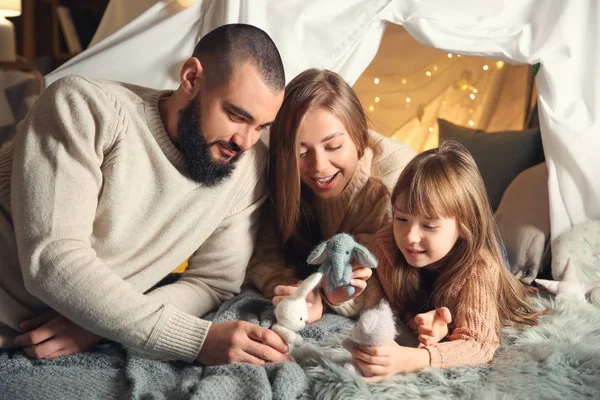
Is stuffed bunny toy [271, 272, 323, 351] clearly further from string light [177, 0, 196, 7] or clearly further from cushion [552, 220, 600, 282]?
string light [177, 0, 196, 7]

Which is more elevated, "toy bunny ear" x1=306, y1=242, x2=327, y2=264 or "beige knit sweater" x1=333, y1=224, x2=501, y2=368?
"toy bunny ear" x1=306, y1=242, x2=327, y2=264

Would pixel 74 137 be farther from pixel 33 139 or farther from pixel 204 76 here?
pixel 204 76

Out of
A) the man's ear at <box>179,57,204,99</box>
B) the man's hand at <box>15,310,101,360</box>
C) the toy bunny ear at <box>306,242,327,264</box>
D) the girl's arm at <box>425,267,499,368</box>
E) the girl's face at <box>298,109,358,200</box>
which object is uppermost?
the man's ear at <box>179,57,204,99</box>

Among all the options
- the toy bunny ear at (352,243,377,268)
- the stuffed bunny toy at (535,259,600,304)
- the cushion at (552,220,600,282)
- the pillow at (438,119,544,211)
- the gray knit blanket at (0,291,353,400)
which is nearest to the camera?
the gray knit blanket at (0,291,353,400)

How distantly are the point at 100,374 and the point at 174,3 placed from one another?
1.20 metres

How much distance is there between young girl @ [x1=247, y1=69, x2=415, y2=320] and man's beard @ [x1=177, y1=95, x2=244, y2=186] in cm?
22

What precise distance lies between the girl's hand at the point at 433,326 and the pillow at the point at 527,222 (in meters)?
0.63

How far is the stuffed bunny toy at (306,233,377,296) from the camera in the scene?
140 cm

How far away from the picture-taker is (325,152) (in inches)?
67.4

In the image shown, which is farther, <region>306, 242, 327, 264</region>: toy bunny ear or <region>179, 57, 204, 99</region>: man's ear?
<region>179, 57, 204, 99</region>: man's ear

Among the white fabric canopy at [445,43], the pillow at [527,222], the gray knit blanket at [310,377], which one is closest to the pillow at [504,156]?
the pillow at [527,222]

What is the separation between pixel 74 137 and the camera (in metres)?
1.36

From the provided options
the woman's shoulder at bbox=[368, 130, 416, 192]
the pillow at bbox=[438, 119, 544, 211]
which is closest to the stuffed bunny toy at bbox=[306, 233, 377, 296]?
the woman's shoulder at bbox=[368, 130, 416, 192]

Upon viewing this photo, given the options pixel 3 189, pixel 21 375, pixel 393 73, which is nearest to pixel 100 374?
pixel 21 375
